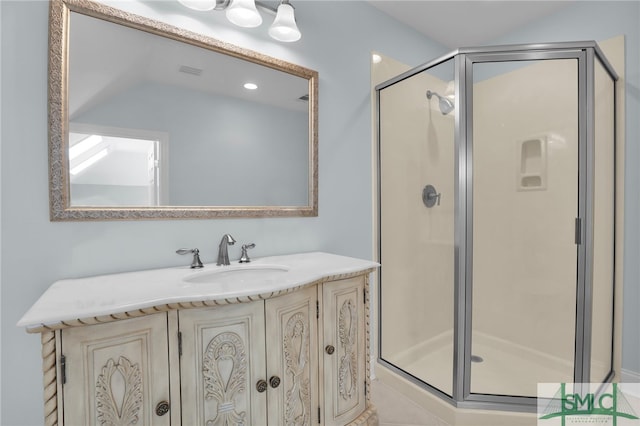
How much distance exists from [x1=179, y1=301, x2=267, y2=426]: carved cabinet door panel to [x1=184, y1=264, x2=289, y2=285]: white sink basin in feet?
0.93

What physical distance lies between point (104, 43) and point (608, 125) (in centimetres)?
265

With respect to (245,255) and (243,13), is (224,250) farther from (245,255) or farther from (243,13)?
(243,13)

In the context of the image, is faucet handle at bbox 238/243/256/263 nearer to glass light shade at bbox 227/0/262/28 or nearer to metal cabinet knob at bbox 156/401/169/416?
metal cabinet knob at bbox 156/401/169/416

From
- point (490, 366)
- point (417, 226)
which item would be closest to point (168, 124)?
point (417, 226)

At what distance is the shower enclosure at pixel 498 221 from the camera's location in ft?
5.35

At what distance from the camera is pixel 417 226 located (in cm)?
209

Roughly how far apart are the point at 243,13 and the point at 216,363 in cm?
145

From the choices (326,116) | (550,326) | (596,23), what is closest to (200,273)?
(326,116)

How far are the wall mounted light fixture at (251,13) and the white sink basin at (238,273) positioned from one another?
1.11 m

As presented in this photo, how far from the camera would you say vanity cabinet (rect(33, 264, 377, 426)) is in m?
0.83

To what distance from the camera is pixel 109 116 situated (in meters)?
1.25

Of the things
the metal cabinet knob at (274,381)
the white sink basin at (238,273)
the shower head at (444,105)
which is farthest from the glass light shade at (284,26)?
the metal cabinet knob at (274,381)

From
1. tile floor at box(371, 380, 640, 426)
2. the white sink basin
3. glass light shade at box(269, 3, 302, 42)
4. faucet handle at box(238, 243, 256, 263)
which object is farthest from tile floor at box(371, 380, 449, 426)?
glass light shade at box(269, 3, 302, 42)

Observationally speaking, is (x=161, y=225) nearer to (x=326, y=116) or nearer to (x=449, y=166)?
(x=326, y=116)
